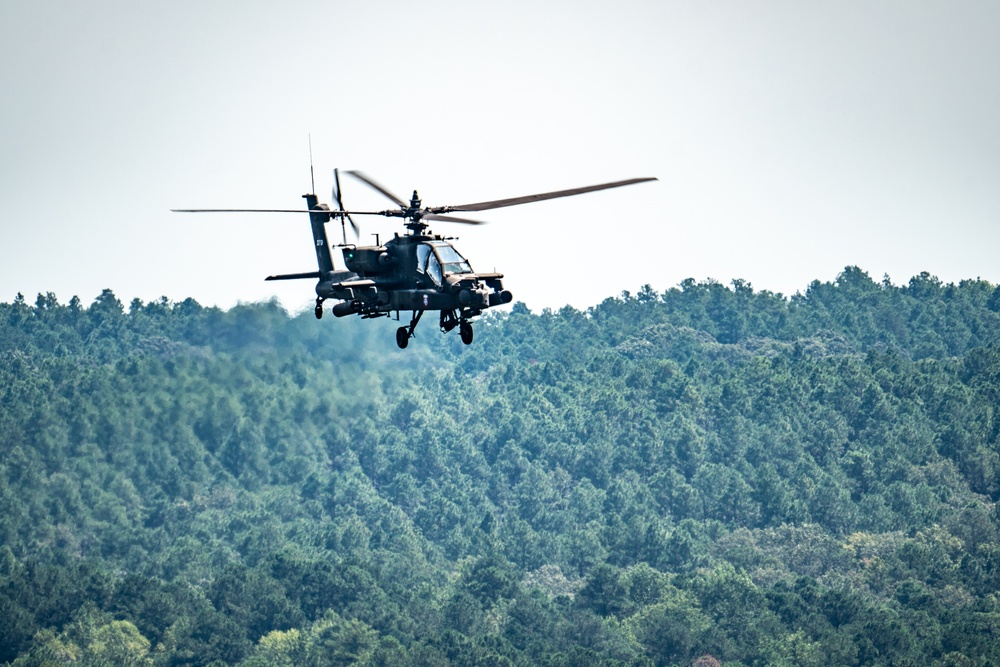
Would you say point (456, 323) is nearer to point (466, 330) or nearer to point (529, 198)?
point (466, 330)

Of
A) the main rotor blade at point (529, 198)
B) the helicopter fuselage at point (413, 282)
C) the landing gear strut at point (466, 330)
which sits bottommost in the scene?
the landing gear strut at point (466, 330)

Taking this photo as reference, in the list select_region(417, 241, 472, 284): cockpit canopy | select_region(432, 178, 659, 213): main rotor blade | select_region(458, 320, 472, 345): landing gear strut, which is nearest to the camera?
select_region(432, 178, 659, 213): main rotor blade

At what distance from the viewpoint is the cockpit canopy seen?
172 feet

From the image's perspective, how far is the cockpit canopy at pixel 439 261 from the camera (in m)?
52.3

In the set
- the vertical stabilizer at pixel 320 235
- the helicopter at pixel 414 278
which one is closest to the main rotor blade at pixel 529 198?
the helicopter at pixel 414 278

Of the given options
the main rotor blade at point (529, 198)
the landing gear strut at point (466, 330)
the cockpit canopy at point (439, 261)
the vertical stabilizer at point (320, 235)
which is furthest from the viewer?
the vertical stabilizer at point (320, 235)

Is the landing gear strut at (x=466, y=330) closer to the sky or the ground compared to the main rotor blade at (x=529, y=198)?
closer to the ground

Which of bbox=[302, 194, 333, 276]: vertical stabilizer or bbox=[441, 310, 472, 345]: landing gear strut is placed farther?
bbox=[302, 194, 333, 276]: vertical stabilizer

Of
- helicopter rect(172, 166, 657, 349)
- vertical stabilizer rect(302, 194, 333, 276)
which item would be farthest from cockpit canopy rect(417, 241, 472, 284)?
vertical stabilizer rect(302, 194, 333, 276)

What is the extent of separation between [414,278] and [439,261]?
33.9 inches

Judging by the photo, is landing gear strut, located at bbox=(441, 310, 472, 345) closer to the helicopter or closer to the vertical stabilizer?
the helicopter

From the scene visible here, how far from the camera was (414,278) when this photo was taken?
52.6 m

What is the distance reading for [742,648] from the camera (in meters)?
167

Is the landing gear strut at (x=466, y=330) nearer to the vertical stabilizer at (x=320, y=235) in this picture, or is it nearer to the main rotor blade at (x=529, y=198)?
the main rotor blade at (x=529, y=198)
